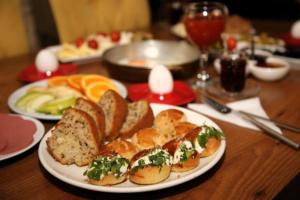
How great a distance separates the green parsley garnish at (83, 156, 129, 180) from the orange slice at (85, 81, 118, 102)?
543mm

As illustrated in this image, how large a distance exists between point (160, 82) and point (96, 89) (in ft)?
0.82

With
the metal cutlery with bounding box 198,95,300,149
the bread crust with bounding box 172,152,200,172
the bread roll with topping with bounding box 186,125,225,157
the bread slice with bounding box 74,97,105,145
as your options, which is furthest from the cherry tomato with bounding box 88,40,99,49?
the bread crust with bounding box 172,152,200,172

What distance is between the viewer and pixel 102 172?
90 cm

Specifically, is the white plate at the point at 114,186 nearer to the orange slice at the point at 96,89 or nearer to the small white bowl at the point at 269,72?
the orange slice at the point at 96,89

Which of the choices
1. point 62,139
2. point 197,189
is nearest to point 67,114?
point 62,139

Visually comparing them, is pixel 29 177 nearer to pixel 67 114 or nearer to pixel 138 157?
pixel 67 114

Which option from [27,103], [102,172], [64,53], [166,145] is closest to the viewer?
[102,172]

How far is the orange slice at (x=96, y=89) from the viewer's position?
147 centimetres

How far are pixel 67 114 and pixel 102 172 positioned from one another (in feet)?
0.88

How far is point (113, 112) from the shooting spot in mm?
1194

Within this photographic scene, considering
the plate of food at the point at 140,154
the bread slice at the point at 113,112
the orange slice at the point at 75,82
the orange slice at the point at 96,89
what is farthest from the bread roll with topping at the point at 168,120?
the orange slice at the point at 75,82

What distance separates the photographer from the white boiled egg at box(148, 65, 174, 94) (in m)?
1.49

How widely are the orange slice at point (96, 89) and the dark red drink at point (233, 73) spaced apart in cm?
46

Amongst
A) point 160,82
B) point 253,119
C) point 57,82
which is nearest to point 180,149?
point 253,119
